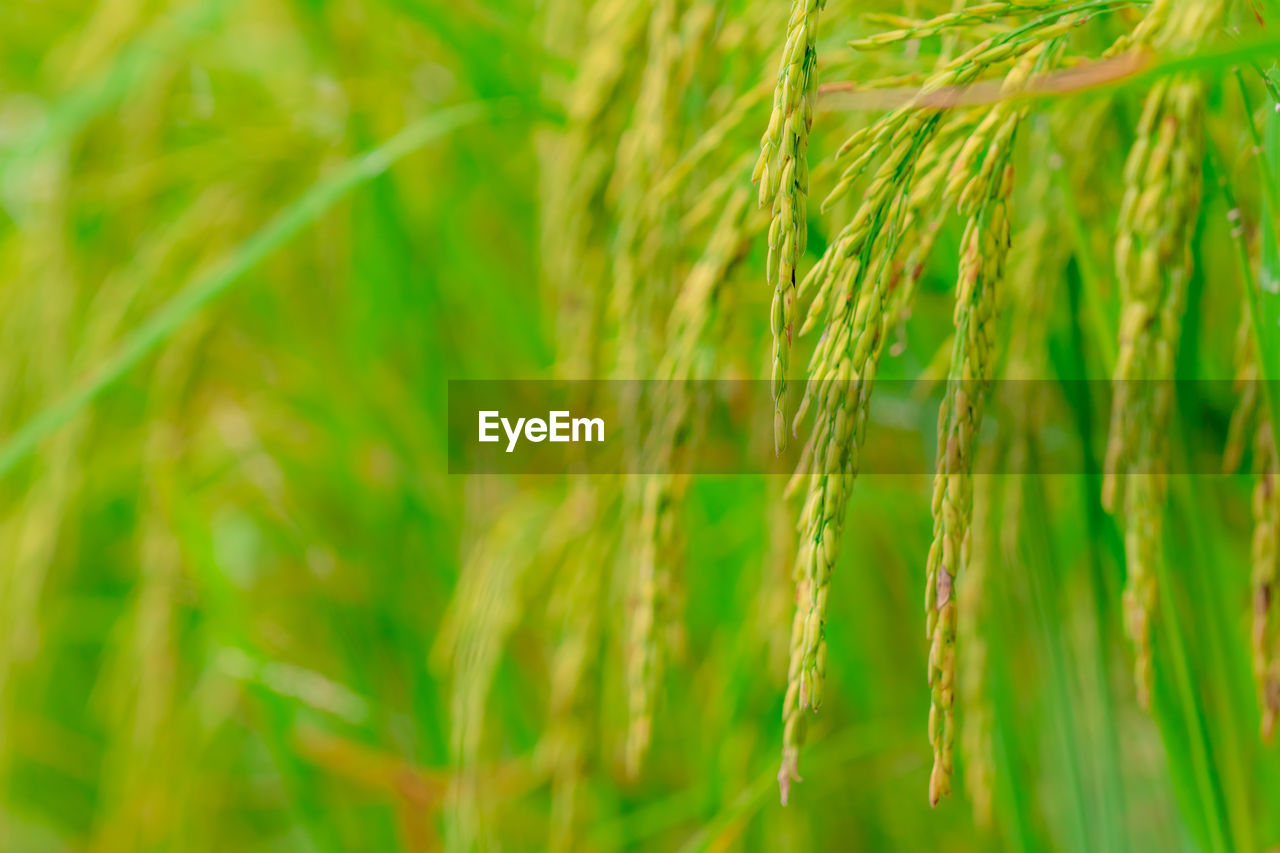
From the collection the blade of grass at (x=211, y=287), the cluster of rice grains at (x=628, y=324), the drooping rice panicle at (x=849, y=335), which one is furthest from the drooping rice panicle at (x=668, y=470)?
the blade of grass at (x=211, y=287)

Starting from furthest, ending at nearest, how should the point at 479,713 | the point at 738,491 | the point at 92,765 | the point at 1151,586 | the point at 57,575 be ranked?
1. the point at 92,765
2. the point at 57,575
3. the point at 738,491
4. the point at 479,713
5. the point at 1151,586

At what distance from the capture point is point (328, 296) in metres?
1.29

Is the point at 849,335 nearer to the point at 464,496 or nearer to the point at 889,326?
the point at 889,326

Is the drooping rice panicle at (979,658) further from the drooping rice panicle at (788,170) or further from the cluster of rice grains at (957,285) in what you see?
the drooping rice panicle at (788,170)

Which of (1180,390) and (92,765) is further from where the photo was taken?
(92,765)

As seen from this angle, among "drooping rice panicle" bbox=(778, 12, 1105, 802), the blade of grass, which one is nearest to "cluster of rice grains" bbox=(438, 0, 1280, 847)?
"drooping rice panicle" bbox=(778, 12, 1105, 802)

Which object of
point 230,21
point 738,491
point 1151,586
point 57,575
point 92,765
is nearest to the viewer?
point 1151,586

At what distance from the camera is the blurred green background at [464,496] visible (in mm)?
613

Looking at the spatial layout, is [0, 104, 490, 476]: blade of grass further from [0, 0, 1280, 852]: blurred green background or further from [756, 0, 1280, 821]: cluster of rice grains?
[756, 0, 1280, 821]: cluster of rice grains

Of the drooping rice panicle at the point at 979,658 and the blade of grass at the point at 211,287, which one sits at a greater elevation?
the blade of grass at the point at 211,287

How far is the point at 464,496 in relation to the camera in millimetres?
1063

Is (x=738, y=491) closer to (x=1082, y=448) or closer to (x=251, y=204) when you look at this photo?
(x=1082, y=448)

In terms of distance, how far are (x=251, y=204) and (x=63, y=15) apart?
0.55 metres

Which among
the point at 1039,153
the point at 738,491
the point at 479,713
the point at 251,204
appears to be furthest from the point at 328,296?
the point at 1039,153
